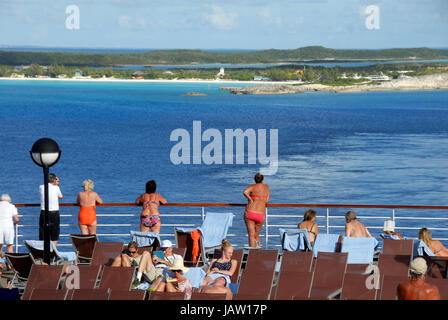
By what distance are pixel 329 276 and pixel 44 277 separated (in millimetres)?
2813

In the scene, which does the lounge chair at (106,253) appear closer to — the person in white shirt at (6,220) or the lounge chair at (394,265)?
the person in white shirt at (6,220)

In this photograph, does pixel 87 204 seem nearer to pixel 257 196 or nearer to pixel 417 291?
pixel 257 196

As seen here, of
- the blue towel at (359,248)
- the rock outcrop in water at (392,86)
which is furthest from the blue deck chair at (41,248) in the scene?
the rock outcrop in water at (392,86)

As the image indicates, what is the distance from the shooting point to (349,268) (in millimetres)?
7277

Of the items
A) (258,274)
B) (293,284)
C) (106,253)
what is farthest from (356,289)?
(106,253)

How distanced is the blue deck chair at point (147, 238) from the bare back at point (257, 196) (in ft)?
5.00

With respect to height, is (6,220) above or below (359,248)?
above

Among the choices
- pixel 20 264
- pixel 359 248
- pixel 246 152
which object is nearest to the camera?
pixel 20 264

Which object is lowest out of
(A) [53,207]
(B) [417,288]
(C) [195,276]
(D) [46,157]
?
(C) [195,276]

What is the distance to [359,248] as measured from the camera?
8.26 meters

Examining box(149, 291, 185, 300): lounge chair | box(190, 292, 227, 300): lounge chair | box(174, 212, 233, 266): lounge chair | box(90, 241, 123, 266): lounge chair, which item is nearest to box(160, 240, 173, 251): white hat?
box(174, 212, 233, 266): lounge chair

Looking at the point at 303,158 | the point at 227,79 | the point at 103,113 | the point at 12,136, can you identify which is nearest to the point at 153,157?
the point at 303,158

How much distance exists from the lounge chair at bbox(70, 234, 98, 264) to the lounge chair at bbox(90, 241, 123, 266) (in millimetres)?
607
